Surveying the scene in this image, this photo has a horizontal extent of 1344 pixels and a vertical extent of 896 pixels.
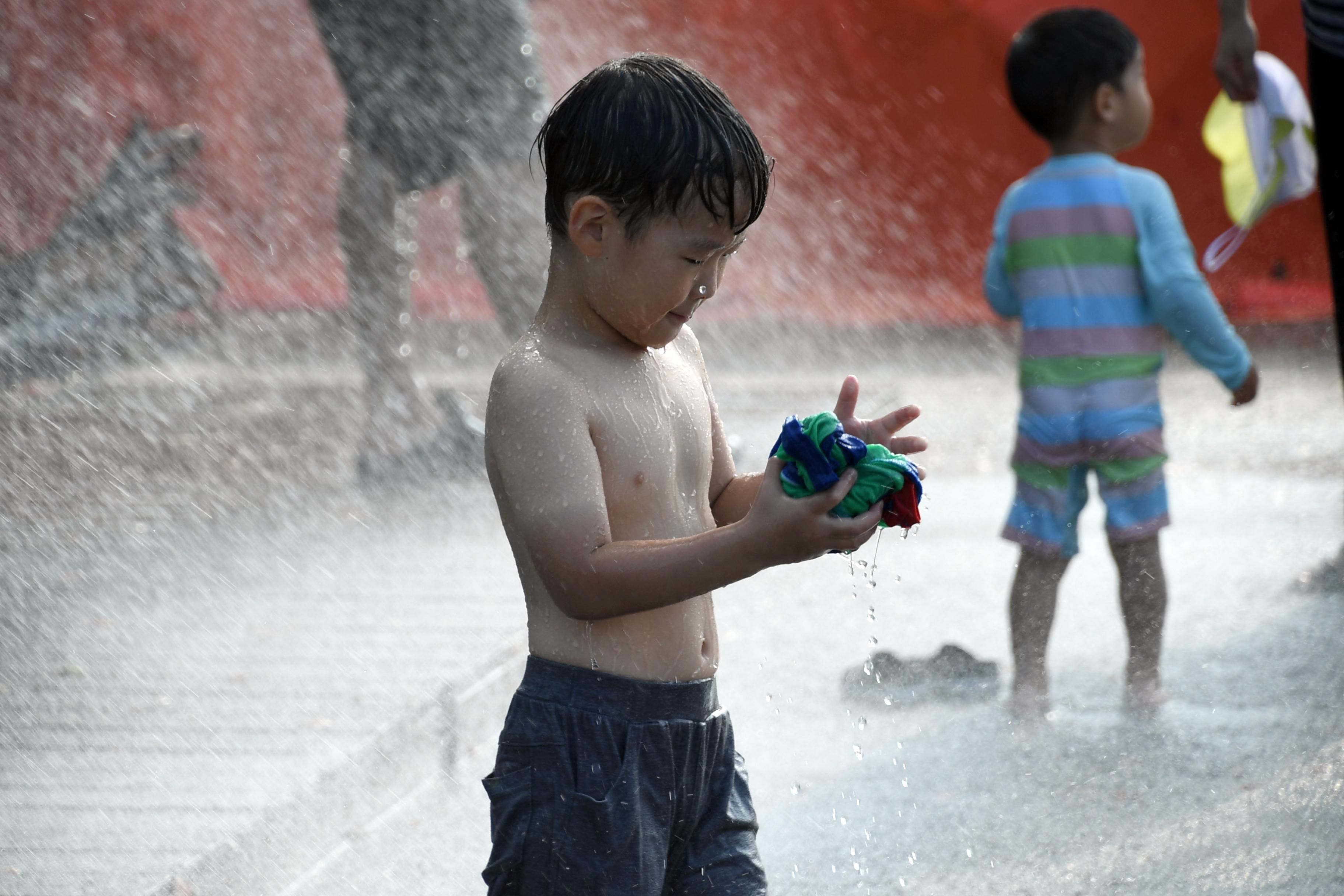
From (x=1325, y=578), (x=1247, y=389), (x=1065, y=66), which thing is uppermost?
(x=1065, y=66)

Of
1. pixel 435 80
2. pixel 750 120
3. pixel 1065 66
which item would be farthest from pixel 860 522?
pixel 750 120

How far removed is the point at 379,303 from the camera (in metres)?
5.00

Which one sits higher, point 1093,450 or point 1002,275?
point 1002,275

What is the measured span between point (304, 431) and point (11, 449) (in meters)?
1.08

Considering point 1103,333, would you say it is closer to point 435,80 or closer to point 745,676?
point 745,676

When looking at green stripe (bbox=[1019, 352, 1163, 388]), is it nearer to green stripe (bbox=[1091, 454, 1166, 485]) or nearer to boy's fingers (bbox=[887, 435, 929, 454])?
green stripe (bbox=[1091, 454, 1166, 485])

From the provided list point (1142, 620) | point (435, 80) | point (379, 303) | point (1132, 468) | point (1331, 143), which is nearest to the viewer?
point (1331, 143)

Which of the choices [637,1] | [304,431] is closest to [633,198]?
[304,431]

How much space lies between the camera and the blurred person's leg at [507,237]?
489 cm

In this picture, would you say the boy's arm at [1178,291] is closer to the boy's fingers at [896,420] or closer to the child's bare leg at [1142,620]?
the child's bare leg at [1142,620]

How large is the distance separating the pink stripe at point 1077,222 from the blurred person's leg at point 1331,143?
387 millimetres

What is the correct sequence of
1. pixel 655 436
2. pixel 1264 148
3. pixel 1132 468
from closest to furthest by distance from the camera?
pixel 655 436, pixel 1132 468, pixel 1264 148

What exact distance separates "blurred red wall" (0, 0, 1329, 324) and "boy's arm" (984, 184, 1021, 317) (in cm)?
522

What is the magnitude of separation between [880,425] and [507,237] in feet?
10.7
